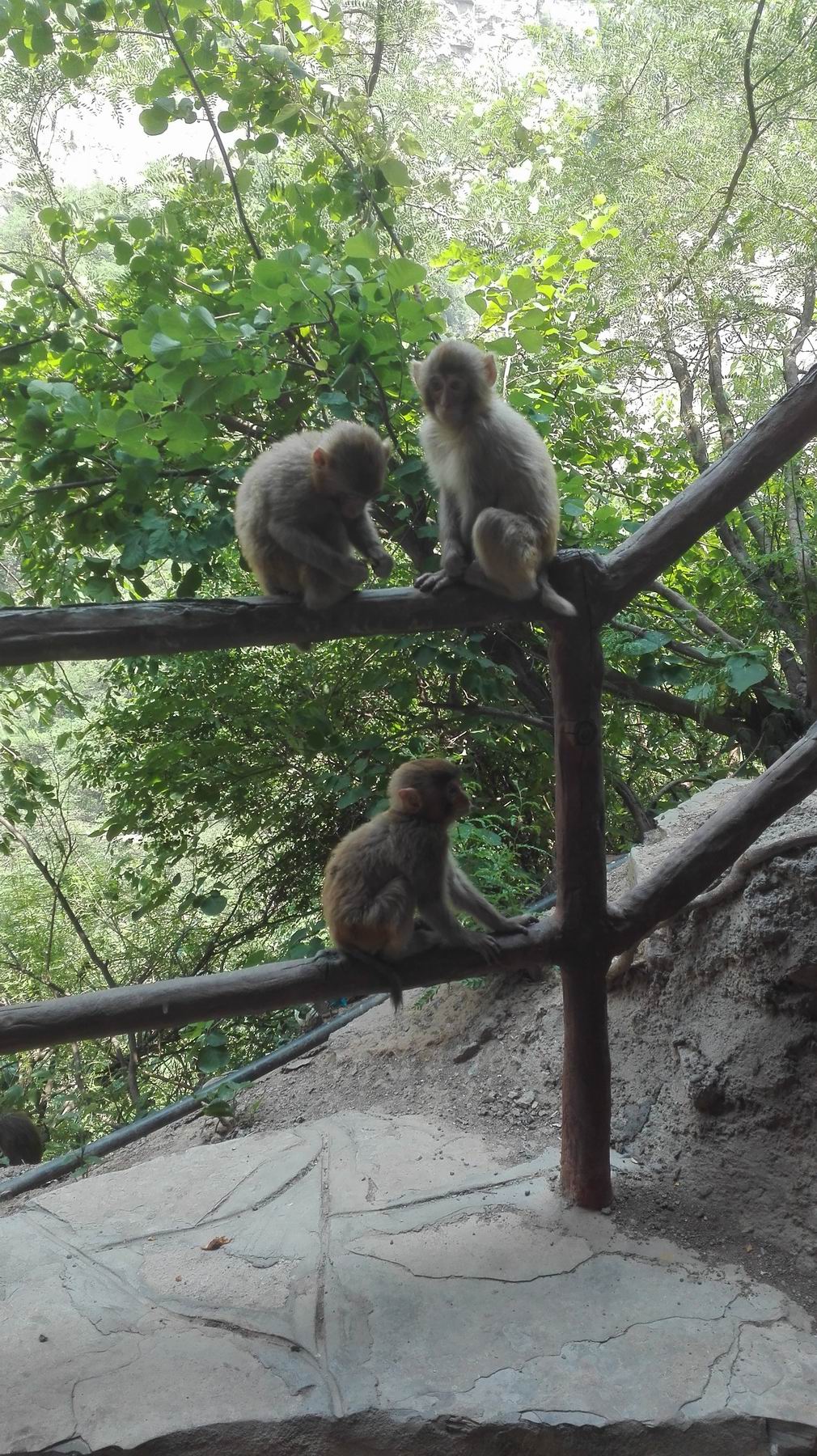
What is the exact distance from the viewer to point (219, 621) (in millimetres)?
2738

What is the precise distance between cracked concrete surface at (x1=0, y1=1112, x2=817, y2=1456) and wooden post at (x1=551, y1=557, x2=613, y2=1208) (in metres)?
0.22

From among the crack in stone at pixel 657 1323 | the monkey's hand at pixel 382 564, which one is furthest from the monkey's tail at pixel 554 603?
the crack in stone at pixel 657 1323

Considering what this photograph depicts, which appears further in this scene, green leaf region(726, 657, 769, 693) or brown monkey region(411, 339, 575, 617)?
green leaf region(726, 657, 769, 693)

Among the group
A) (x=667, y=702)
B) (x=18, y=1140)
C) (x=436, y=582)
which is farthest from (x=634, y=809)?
(x=18, y=1140)

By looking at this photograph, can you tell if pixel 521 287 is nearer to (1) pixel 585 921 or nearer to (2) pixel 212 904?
(1) pixel 585 921

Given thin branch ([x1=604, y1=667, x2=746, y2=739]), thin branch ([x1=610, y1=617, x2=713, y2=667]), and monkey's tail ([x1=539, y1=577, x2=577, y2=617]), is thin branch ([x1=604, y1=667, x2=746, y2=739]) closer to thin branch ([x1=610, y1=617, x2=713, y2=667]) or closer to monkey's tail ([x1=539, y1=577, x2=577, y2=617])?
thin branch ([x1=610, y1=617, x2=713, y2=667])

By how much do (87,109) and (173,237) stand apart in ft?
7.00

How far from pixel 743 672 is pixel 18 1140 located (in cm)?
447

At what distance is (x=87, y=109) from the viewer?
5.62m

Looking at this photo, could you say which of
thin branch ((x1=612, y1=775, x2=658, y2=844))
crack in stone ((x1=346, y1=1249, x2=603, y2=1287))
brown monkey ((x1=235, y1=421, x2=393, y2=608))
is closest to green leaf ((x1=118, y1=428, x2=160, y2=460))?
brown monkey ((x1=235, y1=421, x2=393, y2=608))

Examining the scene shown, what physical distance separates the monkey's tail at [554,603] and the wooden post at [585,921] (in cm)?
15

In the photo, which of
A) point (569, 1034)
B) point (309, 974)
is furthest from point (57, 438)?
point (569, 1034)

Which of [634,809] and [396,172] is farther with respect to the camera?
[634,809]

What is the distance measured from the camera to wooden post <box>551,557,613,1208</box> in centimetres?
322
